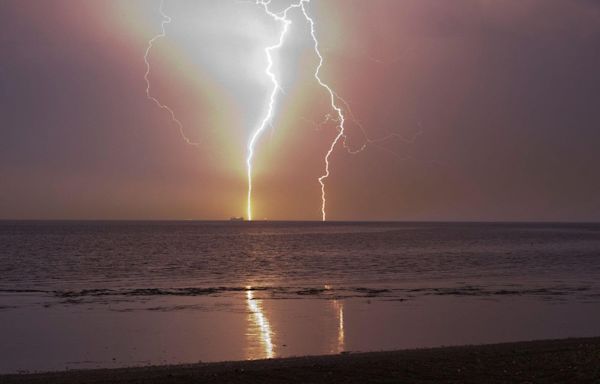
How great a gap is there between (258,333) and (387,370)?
7548mm

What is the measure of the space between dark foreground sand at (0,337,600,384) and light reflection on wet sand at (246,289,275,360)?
1.58 metres

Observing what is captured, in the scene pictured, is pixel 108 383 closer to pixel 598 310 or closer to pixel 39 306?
pixel 39 306

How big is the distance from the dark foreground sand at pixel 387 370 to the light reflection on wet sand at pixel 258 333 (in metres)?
1.58

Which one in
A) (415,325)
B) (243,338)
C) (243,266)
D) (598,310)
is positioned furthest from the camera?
(243,266)

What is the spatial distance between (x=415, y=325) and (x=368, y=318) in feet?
5.70

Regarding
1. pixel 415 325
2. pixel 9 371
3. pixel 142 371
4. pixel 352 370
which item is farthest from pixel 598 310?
pixel 9 371

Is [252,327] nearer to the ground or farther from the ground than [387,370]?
nearer to the ground

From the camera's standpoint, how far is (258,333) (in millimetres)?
20281

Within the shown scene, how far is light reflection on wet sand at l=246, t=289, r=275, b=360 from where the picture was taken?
17.2 metres

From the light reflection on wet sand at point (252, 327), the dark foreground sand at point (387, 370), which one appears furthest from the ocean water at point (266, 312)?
the dark foreground sand at point (387, 370)

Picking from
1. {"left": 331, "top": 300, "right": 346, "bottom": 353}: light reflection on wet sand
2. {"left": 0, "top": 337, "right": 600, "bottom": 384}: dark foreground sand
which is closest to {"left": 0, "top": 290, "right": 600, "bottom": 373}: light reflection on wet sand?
{"left": 331, "top": 300, "right": 346, "bottom": 353}: light reflection on wet sand

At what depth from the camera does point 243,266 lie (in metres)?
53.2

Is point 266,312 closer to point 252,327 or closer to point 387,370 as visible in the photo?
point 252,327

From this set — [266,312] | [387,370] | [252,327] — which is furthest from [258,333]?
[387,370]
